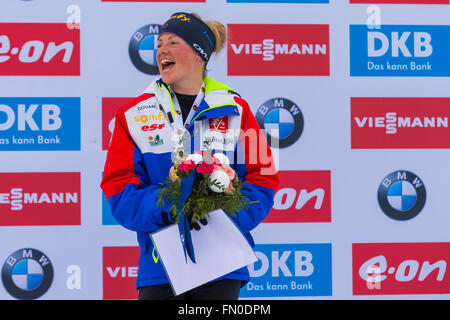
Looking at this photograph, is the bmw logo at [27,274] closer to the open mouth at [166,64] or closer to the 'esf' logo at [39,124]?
the 'esf' logo at [39,124]

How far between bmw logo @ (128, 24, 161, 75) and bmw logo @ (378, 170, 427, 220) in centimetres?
134

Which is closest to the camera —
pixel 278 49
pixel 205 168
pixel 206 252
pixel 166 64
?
pixel 205 168

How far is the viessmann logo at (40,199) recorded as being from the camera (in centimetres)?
255

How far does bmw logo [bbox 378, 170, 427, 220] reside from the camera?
8.91 feet

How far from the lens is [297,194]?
2670 mm

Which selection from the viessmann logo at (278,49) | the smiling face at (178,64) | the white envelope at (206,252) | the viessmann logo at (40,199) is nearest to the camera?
the white envelope at (206,252)

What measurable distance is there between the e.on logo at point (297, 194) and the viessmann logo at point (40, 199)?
97 cm

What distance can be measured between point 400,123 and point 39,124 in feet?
5.97

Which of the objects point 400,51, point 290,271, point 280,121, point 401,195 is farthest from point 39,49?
point 401,195

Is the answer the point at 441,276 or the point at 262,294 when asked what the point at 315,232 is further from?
the point at 441,276

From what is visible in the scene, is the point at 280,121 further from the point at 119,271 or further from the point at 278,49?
the point at 119,271

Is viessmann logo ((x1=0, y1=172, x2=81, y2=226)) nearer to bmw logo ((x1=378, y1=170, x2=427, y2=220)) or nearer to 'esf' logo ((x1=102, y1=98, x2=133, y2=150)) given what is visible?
'esf' logo ((x1=102, y1=98, x2=133, y2=150))

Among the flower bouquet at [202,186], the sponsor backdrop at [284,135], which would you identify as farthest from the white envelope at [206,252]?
the sponsor backdrop at [284,135]

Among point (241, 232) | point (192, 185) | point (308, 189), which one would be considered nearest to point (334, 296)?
point (308, 189)
